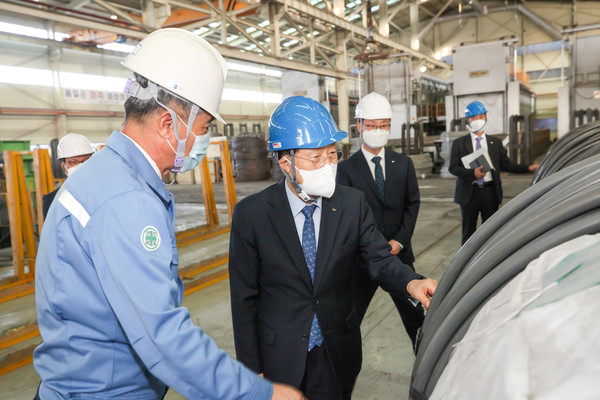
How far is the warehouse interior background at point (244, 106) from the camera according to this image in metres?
3.87

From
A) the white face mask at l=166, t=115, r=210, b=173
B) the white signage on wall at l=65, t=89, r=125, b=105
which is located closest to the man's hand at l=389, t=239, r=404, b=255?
the white face mask at l=166, t=115, r=210, b=173

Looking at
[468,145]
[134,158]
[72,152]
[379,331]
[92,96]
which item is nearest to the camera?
[134,158]

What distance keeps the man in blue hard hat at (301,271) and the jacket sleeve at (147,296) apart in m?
0.65

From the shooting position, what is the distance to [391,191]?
8.85 feet

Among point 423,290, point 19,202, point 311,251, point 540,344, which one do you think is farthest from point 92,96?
point 540,344

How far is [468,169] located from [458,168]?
0.10m

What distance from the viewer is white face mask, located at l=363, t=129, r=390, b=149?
2.74m

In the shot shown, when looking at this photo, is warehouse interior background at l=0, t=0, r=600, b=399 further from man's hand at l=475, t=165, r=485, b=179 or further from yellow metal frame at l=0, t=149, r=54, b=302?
man's hand at l=475, t=165, r=485, b=179

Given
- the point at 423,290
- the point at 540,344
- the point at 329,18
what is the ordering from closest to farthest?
the point at 540,344 < the point at 423,290 < the point at 329,18

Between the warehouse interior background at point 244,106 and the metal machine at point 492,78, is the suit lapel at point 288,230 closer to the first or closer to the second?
the warehouse interior background at point 244,106

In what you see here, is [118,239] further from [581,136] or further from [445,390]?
[581,136]

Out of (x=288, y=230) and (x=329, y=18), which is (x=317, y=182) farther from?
(x=329, y=18)

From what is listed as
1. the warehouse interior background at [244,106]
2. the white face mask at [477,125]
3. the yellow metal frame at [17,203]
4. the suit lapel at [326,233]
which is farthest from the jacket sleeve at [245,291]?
the yellow metal frame at [17,203]

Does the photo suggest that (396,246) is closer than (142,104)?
No
